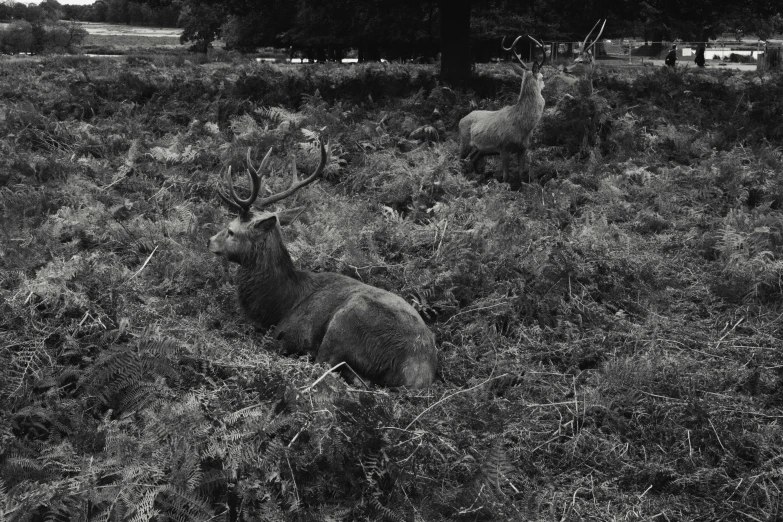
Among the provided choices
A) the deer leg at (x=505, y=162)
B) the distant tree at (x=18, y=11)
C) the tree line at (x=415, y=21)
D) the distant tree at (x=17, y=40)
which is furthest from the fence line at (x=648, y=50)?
the distant tree at (x=18, y=11)

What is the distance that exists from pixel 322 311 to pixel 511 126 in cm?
523

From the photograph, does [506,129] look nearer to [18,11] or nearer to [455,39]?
[455,39]

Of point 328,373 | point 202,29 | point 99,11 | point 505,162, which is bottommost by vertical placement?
point 328,373

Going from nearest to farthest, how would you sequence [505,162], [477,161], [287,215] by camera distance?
[287,215], [505,162], [477,161]

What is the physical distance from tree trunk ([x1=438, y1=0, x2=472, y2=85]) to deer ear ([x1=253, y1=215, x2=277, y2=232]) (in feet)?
41.0

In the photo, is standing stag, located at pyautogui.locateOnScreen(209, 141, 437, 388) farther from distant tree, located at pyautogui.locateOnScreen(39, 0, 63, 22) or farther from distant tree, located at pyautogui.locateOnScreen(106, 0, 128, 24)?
distant tree, located at pyautogui.locateOnScreen(106, 0, 128, 24)

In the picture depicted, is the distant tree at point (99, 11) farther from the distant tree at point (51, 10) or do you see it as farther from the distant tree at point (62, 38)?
the distant tree at point (62, 38)

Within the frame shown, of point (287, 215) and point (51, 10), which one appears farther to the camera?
point (51, 10)

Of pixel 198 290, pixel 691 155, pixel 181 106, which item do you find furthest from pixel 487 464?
pixel 181 106

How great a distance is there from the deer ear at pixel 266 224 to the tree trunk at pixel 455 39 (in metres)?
12.5

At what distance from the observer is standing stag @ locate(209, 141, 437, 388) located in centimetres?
543

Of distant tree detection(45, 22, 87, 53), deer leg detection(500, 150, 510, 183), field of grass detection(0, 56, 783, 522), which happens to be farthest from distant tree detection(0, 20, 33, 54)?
deer leg detection(500, 150, 510, 183)

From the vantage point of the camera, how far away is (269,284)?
6.10 meters

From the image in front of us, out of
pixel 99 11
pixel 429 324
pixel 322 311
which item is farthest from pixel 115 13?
pixel 322 311
